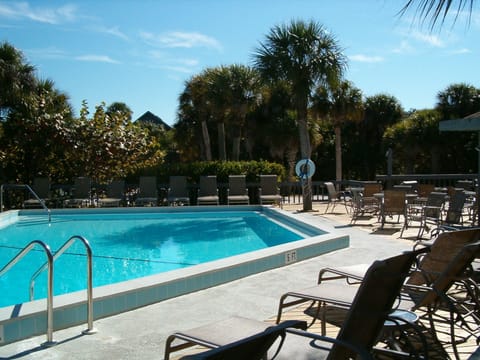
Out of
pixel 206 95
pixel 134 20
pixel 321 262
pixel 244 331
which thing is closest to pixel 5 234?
pixel 134 20

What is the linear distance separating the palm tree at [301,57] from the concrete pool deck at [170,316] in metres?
6.74

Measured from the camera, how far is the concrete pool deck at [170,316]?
12.4 feet

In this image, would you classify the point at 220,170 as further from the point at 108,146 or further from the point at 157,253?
the point at 157,253

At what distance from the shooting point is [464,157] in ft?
82.5

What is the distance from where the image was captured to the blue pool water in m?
7.65

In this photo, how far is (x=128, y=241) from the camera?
34.6 feet

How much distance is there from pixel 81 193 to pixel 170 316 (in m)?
11.1

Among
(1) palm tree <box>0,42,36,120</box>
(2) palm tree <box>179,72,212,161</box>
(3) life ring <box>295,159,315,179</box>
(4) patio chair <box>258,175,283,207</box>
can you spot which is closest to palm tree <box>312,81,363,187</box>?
(2) palm tree <box>179,72,212,161</box>

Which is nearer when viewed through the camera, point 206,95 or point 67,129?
point 67,129

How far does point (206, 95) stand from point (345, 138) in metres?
12.1

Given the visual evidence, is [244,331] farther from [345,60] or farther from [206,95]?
[206,95]

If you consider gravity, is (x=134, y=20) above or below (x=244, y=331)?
above

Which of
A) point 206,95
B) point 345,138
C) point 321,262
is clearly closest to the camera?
point 321,262

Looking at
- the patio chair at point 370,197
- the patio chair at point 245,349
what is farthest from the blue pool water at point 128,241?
the patio chair at point 245,349
